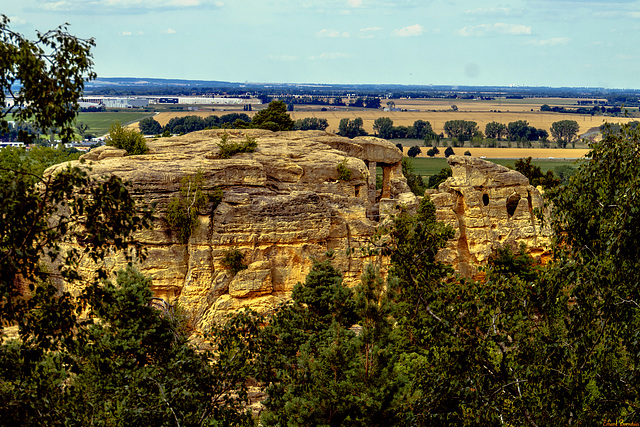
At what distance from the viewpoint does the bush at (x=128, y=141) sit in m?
36.3

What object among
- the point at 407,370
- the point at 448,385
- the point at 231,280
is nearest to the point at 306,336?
the point at 407,370

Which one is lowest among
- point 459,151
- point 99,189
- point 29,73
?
point 459,151

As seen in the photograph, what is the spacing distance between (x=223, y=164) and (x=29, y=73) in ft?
70.4

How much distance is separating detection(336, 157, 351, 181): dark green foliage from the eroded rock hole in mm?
10797

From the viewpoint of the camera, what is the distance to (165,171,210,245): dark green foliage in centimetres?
3072

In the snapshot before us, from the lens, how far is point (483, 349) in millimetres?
12773

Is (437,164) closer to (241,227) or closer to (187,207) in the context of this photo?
(241,227)

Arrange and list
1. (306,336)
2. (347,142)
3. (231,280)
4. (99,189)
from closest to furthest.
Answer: (99,189) < (306,336) < (231,280) < (347,142)

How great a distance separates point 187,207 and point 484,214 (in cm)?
1924

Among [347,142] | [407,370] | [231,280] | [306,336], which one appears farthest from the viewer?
[347,142]

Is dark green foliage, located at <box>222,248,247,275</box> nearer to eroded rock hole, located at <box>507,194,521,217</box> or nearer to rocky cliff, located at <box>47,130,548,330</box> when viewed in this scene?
rocky cliff, located at <box>47,130,548,330</box>

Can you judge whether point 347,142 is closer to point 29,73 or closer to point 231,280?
point 231,280

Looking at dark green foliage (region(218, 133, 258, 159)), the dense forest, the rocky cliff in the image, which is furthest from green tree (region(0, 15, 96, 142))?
dark green foliage (region(218, 133, 258, 159))

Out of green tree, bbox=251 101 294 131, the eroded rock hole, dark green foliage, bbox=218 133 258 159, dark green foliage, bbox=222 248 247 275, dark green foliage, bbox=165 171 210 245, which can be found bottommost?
dark green foliage, bbox=222 248 247 275
